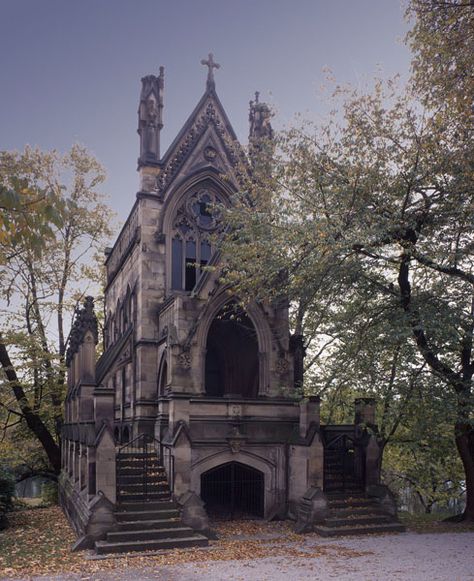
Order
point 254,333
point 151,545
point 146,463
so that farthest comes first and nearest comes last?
point 254,333, point 146,463, point 151,545

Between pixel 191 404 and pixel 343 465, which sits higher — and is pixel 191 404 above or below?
above

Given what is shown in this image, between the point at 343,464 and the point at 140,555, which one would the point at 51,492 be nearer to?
the point at 343,464

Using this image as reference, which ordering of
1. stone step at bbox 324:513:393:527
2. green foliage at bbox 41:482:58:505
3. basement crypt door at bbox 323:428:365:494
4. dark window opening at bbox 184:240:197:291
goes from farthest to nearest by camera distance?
green foliage at bbox 41:482:58:505
dark window opening at bbox 184:240:197:291
basement crypt door at bbox 323:428:365:494
stone step at bbox 324:513:393:527

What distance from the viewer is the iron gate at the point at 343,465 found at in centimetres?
1858

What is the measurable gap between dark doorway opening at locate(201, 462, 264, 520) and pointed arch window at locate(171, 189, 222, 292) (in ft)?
22.2

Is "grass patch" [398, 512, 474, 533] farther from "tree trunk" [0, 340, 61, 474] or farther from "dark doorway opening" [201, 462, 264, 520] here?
"tree trunk" [0, 340, 61, 474]

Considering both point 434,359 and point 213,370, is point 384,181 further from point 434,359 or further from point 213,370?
point 213,370

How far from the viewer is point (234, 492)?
20.1m

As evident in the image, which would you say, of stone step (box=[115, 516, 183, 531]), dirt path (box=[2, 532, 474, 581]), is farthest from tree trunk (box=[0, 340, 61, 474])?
dirt path (box=[2, 532, 474, 581])

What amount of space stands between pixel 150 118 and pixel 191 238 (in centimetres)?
498

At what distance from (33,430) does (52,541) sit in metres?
14.0

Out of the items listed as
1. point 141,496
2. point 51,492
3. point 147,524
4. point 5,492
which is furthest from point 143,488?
point 51,492

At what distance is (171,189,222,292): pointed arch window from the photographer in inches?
880

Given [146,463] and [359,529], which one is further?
[146,463]
